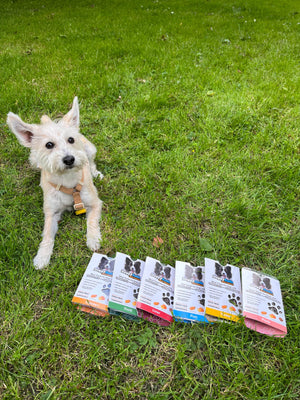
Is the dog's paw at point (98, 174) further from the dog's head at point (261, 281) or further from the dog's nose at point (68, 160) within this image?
the dog's head at point (261, 281)

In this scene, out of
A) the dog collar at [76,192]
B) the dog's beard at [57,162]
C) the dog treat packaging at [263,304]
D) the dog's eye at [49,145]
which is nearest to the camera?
the dog treat packaging at [263,304]

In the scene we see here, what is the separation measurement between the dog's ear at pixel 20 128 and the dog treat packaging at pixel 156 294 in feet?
6.13

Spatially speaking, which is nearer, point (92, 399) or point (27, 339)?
point (92, 399)

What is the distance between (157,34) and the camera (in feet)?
27.0

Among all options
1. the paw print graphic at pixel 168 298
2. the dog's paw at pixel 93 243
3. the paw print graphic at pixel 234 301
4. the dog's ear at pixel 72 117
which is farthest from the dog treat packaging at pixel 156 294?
the dog's ear at pixel 72 117

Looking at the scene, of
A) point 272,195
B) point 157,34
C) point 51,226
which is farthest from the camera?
point 157,34

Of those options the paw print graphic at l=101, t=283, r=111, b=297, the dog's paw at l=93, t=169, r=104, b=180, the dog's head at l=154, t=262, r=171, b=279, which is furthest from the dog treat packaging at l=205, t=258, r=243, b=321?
the dog's paw at l=93, t=169, r=104, b=180

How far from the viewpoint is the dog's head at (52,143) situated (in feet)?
8.64

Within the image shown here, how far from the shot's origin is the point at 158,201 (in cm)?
327

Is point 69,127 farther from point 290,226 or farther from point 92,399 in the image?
point 290,226

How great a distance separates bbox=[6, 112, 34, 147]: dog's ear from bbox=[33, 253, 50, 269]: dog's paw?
1.25 meters

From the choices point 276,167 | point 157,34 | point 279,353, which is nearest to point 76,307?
point 279,353

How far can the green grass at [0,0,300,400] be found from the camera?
1964mm

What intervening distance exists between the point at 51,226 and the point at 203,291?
1.79 m
